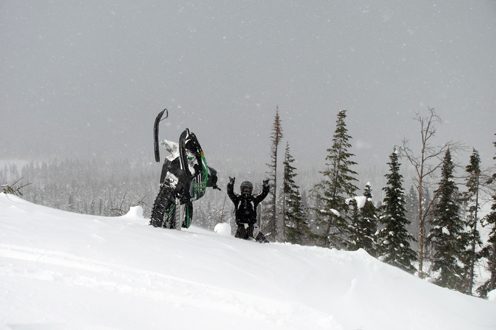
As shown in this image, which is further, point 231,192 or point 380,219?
point 380,219

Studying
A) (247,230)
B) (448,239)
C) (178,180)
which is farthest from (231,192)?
(448,239)

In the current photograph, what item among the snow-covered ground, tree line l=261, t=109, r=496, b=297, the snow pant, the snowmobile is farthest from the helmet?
tree line l=261, t=109, r=496, b=297

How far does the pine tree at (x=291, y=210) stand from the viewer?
91.0ft

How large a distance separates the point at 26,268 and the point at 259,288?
2498 millimetres

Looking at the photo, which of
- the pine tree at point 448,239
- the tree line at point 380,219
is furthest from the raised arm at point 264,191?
the pine tree at point 448,239

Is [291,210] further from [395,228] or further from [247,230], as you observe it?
[247,230]

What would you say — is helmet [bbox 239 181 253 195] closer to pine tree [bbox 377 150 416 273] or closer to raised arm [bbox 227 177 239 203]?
raised arm [bbox 227 177 239 203]

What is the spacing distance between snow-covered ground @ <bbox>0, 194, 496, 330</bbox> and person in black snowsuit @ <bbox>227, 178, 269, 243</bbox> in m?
1.97

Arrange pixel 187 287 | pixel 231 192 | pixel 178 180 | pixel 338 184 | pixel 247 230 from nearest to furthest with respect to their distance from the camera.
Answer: pixel 187 287 < pixel 178 180 < pixel 231 192 < pixel 247 230 < pixel 338 184

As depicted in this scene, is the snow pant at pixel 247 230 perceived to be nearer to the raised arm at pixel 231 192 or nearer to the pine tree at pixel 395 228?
the raised arm at pixel 231 192

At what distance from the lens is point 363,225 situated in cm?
2662

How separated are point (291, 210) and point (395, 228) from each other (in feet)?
24.4

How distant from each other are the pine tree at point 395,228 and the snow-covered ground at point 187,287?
22.5 meters

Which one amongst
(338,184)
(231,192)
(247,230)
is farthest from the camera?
(338,184)
